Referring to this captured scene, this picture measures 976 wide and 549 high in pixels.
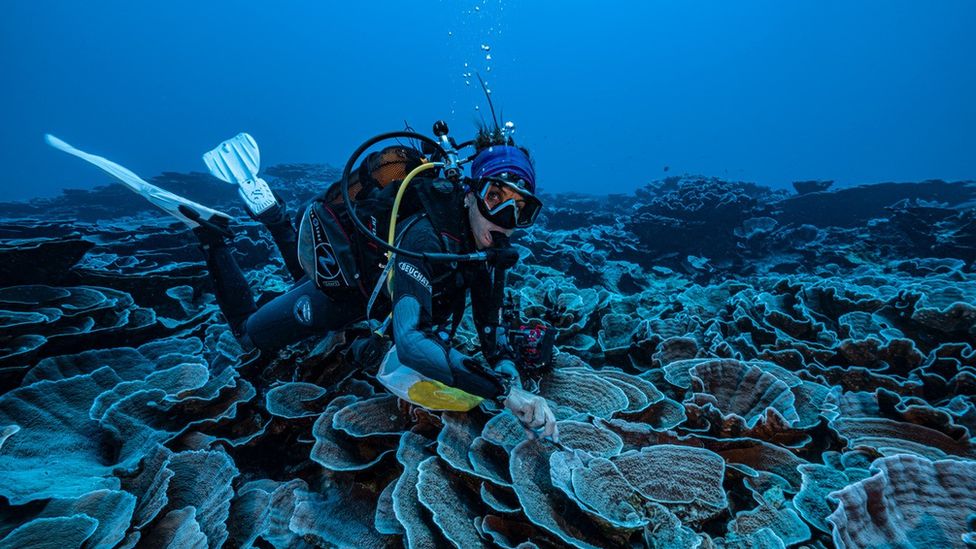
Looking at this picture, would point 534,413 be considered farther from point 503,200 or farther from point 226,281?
point 226,281

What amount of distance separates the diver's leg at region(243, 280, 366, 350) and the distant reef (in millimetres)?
231

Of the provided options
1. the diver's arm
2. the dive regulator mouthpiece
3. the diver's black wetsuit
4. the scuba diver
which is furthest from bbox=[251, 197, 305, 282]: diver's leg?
the diver's arm

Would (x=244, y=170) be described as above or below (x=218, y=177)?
above

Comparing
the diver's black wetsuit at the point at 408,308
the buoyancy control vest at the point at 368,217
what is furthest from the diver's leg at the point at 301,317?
the buoyancy control vest at the point at 368,217

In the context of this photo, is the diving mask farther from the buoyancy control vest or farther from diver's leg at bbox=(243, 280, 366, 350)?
diver's leg at bbox=(243, 280, 366, 350)

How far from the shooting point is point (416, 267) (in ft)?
8.02

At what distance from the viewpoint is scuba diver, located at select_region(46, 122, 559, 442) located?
88.7 inches

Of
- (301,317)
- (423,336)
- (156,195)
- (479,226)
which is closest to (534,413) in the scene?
(423,336)

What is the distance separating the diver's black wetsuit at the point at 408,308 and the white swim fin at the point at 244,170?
0.27m

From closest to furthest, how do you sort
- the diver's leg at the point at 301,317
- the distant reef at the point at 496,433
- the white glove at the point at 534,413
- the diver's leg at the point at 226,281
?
the distant reef at the point at 496,433 < the white glove at the point at 534,413 < the diver's leg at the point at 301,317 < the diver's leg at the point at 226,281

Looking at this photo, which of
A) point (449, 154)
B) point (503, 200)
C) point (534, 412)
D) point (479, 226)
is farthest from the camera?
point (449, 154)

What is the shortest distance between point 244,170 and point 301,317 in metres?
2.59

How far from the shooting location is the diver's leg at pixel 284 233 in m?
4.60

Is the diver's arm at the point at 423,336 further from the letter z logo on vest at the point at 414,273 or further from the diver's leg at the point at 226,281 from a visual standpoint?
the diver's leg at the point at 226,281
